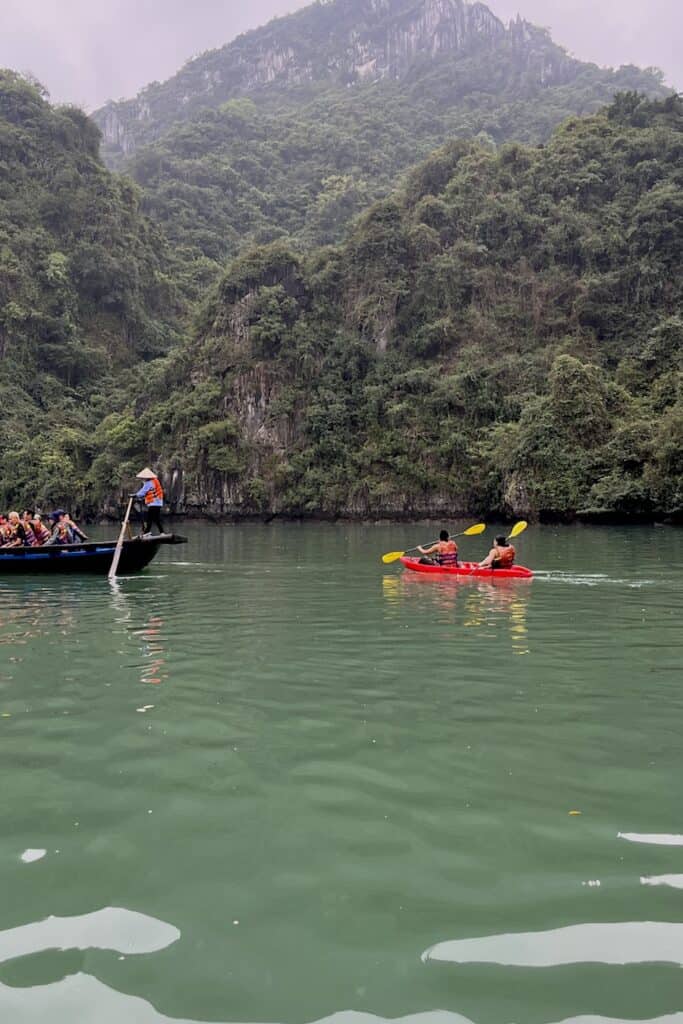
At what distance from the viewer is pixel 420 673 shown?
6355 millimetres

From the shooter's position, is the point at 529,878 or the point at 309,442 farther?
the point at 309,442

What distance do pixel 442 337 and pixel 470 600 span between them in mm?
38072

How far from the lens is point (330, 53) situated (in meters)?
126

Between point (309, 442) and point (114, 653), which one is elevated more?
point (309, 442)

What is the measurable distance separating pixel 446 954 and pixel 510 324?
4707 centimetres

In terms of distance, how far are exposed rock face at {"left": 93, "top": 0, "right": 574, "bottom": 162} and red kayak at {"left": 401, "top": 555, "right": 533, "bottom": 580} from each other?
116 metres

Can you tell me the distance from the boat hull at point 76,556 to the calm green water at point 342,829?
6.72m

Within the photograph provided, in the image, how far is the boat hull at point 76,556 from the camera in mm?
14188

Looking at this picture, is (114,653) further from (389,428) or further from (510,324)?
(510,324)

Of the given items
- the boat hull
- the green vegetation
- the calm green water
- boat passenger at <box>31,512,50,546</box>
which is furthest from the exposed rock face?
the calm green water

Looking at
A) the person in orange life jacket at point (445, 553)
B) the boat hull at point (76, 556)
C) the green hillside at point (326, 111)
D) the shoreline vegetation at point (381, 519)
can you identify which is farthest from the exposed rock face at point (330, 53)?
the person in orange life jacket at point (445, 553)

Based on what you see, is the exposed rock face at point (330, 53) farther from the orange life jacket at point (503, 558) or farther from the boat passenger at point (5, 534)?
the orange life jacket at point (503, 558)

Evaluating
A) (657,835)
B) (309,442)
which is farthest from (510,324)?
(657,835)

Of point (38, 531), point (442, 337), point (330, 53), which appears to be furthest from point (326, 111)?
point (38, 531)
